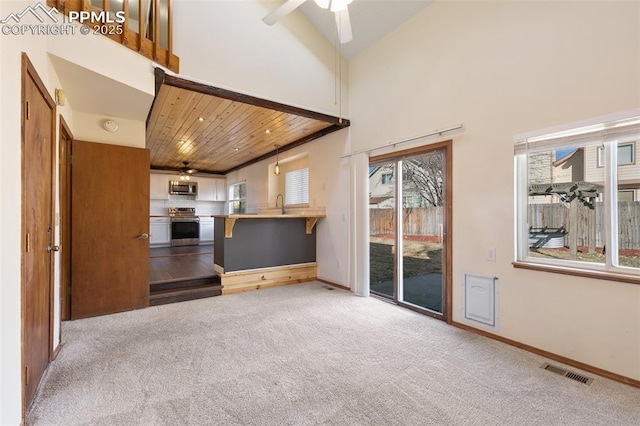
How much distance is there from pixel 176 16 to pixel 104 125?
1.58 metres

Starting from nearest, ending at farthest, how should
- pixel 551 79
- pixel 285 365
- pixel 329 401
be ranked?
pixel 329 401
pixel 285 365
pixel 551 79

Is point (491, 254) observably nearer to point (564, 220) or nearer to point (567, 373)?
point (564, 220)

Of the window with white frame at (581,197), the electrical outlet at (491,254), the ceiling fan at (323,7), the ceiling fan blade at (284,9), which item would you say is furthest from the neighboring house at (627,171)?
the ceiling fan blade at (284,9)

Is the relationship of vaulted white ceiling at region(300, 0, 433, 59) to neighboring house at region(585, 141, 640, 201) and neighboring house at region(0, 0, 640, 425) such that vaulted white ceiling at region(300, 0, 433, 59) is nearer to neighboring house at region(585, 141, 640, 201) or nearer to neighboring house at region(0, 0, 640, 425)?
neighboring house at region(0, 0, 640, 425)

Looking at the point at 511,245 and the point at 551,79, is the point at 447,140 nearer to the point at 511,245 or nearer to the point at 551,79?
the point at 551,79

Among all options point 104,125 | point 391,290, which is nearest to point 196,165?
point 104,125

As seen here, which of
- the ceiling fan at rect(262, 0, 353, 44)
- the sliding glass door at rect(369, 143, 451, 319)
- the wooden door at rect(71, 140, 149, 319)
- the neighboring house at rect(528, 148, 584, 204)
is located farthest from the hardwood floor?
the neighboring house at rect(528, 148, 584, 204)

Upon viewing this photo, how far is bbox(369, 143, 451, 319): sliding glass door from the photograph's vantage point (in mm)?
3470

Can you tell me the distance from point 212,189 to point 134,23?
6012 millimetres

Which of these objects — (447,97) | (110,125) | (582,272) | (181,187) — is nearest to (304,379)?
(582,272)

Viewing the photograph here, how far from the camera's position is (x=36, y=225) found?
191 cm

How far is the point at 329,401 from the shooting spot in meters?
1.90

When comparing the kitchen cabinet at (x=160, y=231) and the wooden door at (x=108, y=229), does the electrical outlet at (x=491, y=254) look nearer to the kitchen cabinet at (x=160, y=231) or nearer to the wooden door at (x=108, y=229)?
the wooden door at (x=108, y=229)

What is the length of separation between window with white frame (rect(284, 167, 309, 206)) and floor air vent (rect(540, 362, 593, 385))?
434 cm
